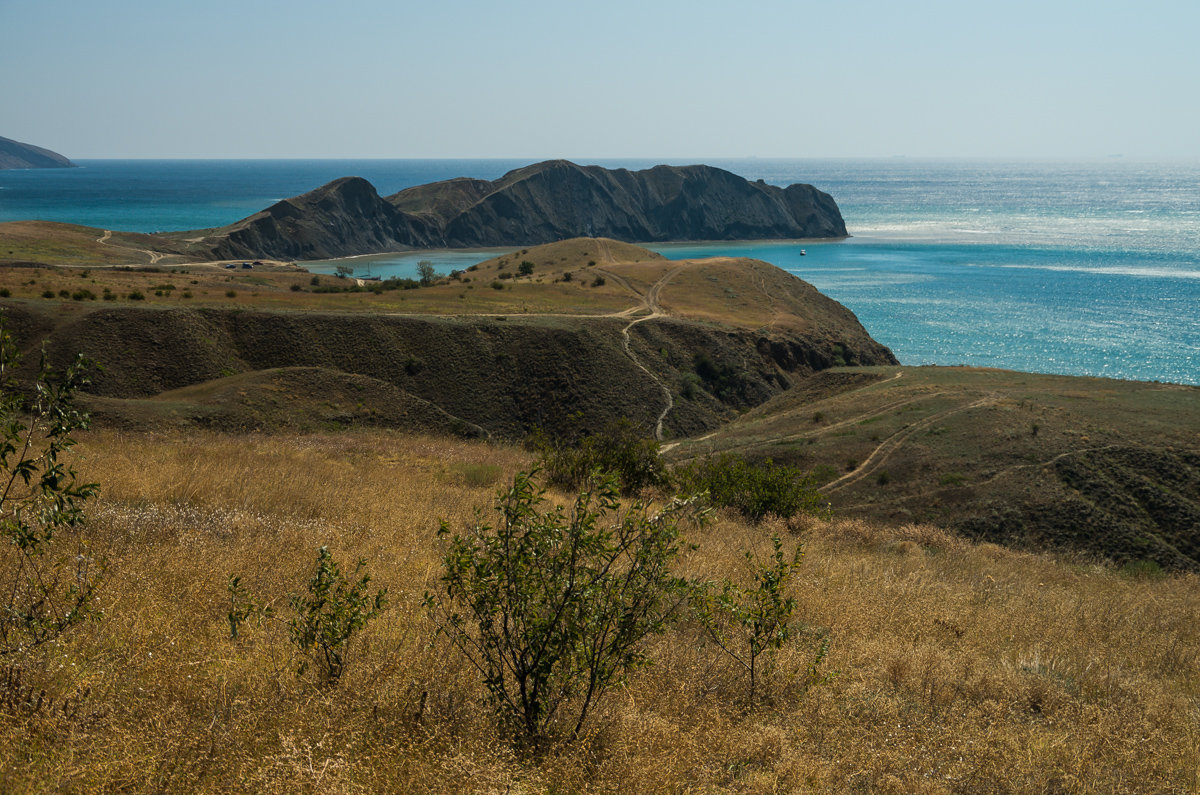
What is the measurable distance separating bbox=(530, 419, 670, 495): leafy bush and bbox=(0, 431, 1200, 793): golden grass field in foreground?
5647mm

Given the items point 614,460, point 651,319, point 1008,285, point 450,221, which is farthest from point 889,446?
point 450,221

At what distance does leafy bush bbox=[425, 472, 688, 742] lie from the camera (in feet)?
14.6

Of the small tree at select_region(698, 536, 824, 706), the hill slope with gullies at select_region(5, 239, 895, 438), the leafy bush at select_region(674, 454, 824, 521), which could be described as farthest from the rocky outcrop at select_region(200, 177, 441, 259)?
the small tree at select_region(698, 536, 824, 706)

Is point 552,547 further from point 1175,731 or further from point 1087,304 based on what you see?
point 1087,304

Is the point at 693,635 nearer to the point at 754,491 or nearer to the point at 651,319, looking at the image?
the point at 754,491

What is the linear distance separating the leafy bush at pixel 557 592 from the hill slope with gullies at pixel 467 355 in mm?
23263

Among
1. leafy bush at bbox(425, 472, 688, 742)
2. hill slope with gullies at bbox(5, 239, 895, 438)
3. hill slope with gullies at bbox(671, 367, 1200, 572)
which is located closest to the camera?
leafy bush at bbox(425, 472, 688, 742)

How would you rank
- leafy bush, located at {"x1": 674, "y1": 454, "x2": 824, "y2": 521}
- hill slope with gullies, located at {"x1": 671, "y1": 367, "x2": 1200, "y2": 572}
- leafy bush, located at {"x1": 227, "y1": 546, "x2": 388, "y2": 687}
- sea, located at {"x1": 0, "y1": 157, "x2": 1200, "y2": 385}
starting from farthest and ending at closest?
1. sea, located at {"x1": 0, "y1": 157, "x2": 1200, "y2": 385}
2. hill slope with gullies, located at {"x1": 671, "y1": 367, "x2": 1200, "y2": 572}
3. leafy bush, located at {"x1": 674, "y1": 454, "x2": 824, "y2": 521}
4. leafy bush, located at {"x1": 227, "y1": 546, "x2": 388, "y2": 687}

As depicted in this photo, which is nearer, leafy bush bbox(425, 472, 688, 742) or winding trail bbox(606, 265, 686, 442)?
leafy bush bbox(425, 472, 688, 742)

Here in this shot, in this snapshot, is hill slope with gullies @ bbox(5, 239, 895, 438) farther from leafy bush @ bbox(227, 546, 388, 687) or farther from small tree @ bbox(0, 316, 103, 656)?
leafy bush @ bbox(227, 546, 388, 687)

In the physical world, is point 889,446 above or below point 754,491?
below

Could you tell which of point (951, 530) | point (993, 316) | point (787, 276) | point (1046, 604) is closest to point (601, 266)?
point (787, 276)

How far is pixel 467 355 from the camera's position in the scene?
47.9 m

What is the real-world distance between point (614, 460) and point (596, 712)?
39.2 feet
